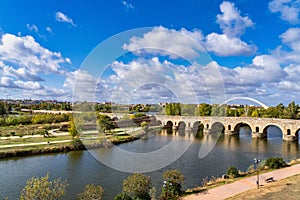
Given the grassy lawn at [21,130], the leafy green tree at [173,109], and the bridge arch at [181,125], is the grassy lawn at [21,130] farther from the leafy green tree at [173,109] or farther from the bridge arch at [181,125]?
the leafy green tree at [173,109]

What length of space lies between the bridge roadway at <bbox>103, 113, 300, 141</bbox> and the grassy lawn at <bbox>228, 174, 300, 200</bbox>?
83.5 ft

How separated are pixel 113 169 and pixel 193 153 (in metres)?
10.8

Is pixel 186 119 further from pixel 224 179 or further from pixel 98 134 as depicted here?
→ pixel 224 179

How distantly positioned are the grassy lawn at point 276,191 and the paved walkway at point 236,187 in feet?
1.62

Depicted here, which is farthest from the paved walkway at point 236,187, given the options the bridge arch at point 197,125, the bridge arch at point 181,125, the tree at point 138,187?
the bridge arch at point 181,125

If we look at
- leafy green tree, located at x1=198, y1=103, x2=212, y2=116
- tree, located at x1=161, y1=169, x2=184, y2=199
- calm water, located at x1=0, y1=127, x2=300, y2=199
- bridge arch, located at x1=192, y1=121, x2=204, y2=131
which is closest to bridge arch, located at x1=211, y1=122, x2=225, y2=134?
bridge arch, located at x1=192, y1=121, x2=204, y2=131

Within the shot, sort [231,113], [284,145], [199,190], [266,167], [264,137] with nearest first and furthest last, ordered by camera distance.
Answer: [199,190] → [266,167] → [284,145] → [264,137] → [231,113]

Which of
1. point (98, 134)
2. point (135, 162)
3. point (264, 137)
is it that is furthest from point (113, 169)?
point (264, 137)

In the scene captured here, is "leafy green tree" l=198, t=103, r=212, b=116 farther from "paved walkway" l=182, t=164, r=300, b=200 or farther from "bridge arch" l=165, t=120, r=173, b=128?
"paved walkway" l=182, t=164, r=300, b=200

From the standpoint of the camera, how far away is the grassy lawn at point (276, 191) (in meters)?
12.8

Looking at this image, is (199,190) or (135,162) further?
(135,162)

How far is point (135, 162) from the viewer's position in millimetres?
23672

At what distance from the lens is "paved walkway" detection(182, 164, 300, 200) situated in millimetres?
13195

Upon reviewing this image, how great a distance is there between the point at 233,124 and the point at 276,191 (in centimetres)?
3398
